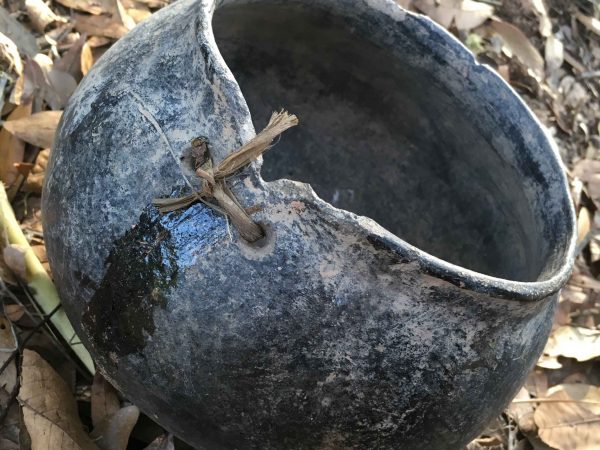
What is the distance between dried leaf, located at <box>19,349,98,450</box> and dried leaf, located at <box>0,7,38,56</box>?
79 centimetres

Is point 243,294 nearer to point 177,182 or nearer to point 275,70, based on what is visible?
point 177,182

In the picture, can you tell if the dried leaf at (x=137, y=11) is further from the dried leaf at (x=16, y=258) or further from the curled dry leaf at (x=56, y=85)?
the dried leaf at (x=16, y=258)

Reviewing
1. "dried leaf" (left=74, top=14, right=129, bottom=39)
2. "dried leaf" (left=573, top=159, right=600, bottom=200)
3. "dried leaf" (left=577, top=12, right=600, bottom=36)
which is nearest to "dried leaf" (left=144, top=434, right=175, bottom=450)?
"dried leaf" (left=74, top=14, right=129, bottom=39)

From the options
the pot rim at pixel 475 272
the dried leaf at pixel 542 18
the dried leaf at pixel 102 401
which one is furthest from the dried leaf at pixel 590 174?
the dried leaf at pixel 102 401

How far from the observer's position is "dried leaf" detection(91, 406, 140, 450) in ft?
4.42

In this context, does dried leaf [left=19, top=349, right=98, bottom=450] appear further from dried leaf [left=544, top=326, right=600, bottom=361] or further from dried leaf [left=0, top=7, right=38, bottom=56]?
dried leaf [left=544, top=326, right=600, bottom=361]

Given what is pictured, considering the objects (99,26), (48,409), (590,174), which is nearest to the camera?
(48,409)

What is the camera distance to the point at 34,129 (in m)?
1.68

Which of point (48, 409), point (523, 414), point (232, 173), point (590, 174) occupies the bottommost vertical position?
point (523, 414)

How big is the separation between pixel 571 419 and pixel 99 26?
1.37m

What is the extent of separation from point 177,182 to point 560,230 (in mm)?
603

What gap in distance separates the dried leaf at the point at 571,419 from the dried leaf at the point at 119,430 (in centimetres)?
84

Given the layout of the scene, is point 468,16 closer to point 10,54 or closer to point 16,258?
point 10,54

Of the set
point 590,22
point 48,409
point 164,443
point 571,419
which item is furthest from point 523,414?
point 590,22
